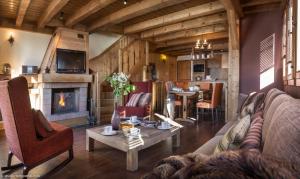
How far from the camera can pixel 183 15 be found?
4352mm

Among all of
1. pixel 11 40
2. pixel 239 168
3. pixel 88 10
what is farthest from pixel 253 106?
pixel 11 40

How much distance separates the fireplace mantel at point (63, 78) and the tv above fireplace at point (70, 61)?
22cm

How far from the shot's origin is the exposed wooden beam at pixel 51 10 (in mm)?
3512

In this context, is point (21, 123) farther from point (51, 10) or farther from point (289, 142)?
point (51, 10)

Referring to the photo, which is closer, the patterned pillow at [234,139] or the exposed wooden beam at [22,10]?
the patterned pillow at [234,139]

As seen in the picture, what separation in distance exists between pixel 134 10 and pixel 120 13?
47 centimetres

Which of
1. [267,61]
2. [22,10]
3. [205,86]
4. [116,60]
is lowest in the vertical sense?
[205,86]

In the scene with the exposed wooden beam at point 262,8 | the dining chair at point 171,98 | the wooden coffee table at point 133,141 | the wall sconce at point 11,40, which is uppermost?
the exposed wooden beam at point 262,8

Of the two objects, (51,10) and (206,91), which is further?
(206,91)

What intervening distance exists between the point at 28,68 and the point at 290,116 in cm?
572

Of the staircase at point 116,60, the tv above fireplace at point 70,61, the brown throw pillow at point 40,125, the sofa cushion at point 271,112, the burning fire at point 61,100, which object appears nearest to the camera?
the sofa cushion at point 271,112

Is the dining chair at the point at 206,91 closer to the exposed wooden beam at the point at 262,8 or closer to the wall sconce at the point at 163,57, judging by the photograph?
the exposed wooden beam at the point at 262,8

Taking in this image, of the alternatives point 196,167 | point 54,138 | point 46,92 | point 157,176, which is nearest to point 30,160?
point 54,138

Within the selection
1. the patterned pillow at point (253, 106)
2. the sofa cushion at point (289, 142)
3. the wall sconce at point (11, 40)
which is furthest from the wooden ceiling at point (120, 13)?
the sofa cushion at point (289, 142)
